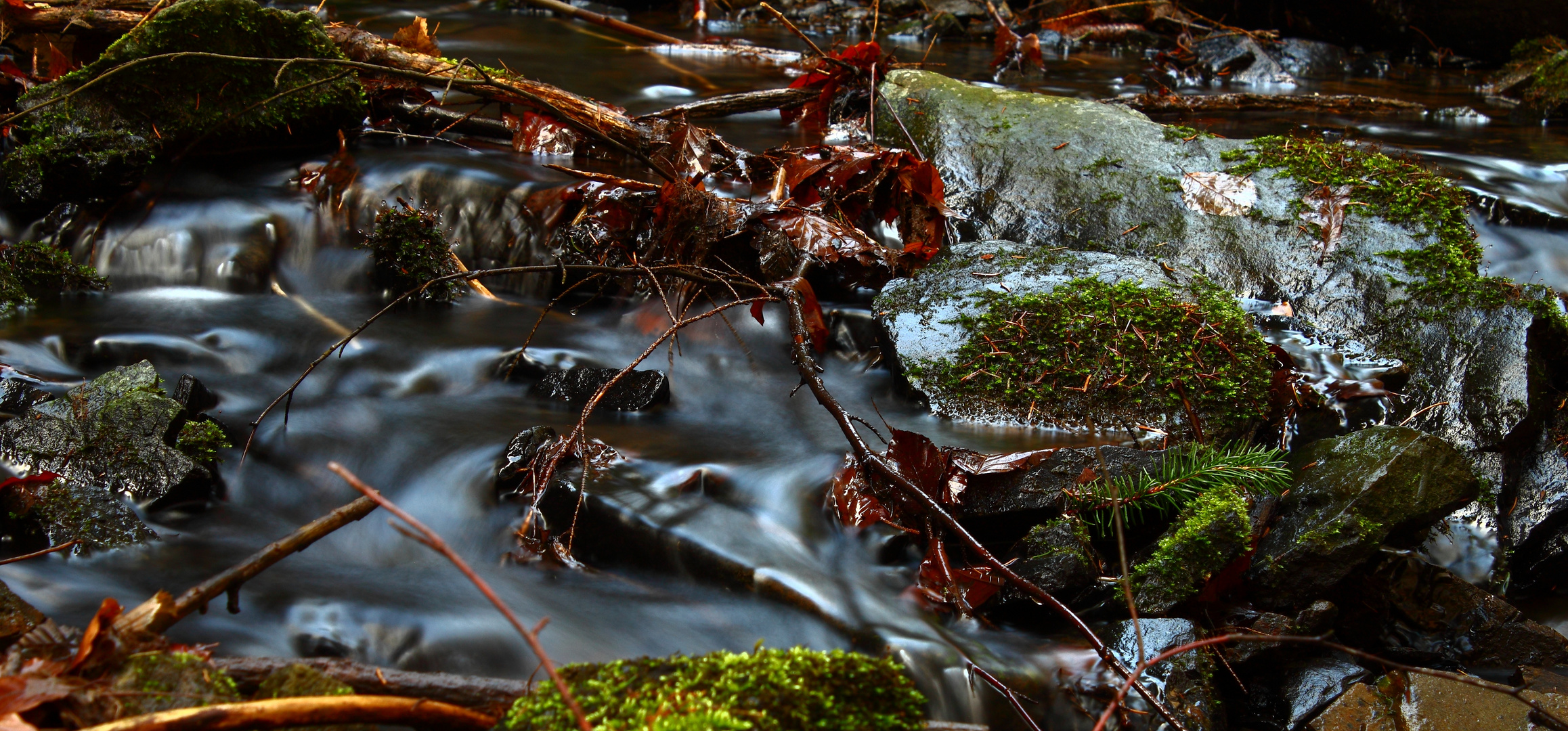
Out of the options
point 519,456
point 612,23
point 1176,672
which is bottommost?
point 1176,672

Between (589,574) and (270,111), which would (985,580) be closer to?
(589,574)

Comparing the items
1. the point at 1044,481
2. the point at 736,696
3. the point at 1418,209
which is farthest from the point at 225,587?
the point at 1418,209

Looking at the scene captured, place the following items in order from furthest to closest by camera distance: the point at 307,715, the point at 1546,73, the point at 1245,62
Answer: the point at 1245,62 < the point at 1546,73 < the point at 307,715

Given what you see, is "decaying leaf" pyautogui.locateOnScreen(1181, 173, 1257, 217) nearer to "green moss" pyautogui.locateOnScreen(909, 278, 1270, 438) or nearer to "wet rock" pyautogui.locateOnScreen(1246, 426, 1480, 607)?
"green moss" pyautogui.locateOnScreen(909, 278, 1270, 438)

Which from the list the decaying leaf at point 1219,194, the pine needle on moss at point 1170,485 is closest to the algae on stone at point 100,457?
the pine needle on moss at point 1170,485

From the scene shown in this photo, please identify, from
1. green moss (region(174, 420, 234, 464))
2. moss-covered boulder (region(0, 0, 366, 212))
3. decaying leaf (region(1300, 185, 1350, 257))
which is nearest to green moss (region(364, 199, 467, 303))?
moss-covered boulder (region(0, 0, 366, 212))

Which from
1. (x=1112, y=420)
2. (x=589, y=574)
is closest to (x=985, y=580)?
(x=1112, y=420)

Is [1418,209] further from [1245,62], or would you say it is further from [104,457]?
[1245,62]
